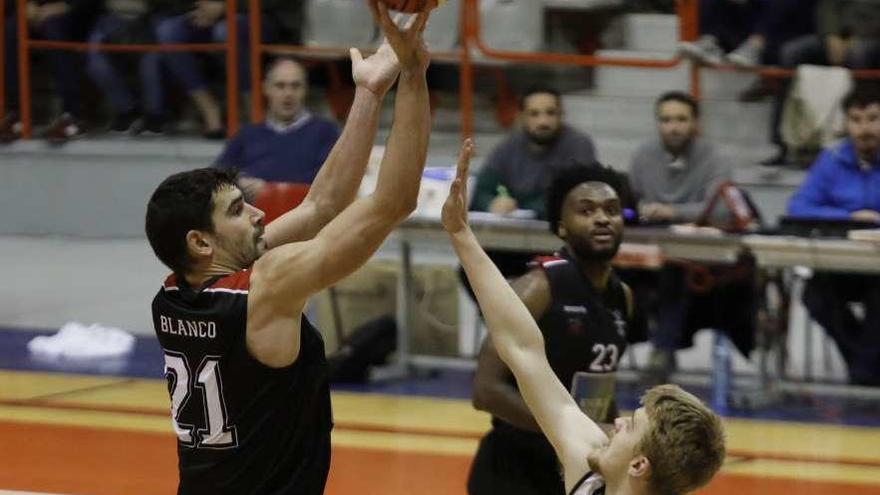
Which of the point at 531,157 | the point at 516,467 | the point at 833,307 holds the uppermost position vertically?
the point at 531,157

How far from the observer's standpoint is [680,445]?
3611 millimetres

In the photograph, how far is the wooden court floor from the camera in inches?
295

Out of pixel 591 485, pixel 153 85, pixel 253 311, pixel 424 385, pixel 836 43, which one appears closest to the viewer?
pixel 591 485

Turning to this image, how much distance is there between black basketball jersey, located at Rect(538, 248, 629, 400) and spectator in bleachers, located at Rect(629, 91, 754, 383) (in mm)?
3423

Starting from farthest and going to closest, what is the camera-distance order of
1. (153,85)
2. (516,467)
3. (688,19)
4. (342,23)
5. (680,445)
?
(153,85) → (342,23) → (688,19) → (516,467) → (680,445)

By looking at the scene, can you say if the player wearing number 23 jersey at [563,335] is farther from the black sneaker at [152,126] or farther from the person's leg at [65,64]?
the person's leg at [65,64]

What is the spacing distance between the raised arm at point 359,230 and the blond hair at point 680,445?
2.46 ft

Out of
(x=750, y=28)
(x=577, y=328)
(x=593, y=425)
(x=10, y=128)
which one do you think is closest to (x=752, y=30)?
(x=750, y=28)

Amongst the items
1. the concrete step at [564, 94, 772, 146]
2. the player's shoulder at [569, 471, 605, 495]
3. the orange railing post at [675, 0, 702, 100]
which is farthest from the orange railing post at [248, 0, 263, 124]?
the player's shoulder at [569, 471, 605, 495]

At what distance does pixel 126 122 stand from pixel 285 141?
4801 mm

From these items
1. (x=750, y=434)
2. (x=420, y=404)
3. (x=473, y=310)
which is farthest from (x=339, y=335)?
(x=750, y=434)

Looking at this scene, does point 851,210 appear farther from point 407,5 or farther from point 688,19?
point 407,5

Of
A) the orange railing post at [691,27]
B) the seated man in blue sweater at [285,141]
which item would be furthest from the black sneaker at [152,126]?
the orange railing post at [691,27]

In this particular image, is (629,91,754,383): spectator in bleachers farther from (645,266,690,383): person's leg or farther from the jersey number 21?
the jersey number 21
